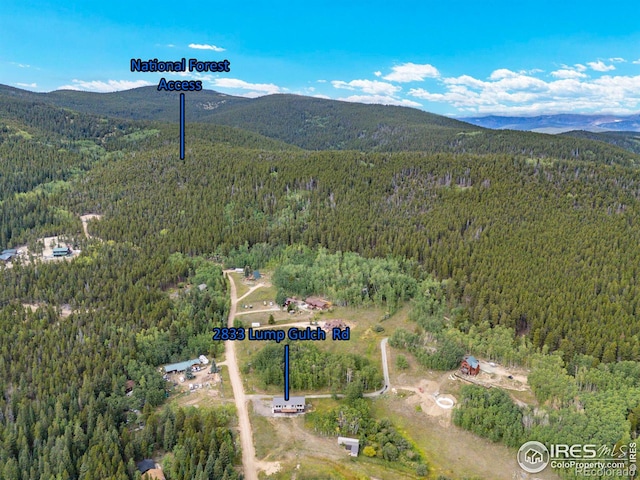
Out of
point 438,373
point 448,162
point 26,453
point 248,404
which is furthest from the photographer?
point 448,162

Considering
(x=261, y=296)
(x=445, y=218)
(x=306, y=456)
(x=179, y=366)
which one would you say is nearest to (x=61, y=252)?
(x=261, y=296)

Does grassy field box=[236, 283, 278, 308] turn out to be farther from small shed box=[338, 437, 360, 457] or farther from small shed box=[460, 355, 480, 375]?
small shed box=[338, 437, 360, 457]

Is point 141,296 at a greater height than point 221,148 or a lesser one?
lesser

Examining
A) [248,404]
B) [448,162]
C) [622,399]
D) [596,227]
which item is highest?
[448,162]

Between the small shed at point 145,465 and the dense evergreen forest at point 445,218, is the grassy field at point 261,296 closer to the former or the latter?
the dense evergreen forest at point 445,218

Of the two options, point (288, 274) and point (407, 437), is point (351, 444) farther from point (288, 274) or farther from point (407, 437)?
point (288, 274)

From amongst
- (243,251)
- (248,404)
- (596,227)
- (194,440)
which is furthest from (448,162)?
(194,440)

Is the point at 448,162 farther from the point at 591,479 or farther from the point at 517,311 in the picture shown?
the point at 591,479

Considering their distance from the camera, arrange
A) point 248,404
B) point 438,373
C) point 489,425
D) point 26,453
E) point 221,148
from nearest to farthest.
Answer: point 26,453 → point 489,425 → point 248,404 → point 438,373 → point 221,148
